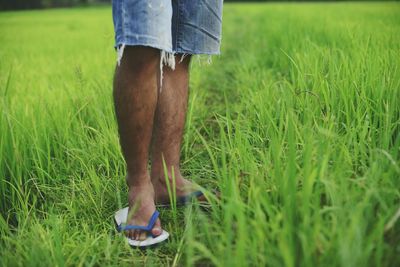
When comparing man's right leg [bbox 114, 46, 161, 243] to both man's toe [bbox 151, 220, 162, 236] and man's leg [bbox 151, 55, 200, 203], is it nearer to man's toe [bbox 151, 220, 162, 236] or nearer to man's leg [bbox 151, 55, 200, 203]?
man's toe [bbox 151, 220, 162, 236]

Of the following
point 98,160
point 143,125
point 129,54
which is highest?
point 129,54

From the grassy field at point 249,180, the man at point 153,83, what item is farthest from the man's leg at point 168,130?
the grassy field at point 249,180

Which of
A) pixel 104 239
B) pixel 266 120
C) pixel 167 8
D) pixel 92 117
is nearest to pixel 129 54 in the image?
pixel 167 8

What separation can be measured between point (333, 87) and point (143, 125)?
758 mm

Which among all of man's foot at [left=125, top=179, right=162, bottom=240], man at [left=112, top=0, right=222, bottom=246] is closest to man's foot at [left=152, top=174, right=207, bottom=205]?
man at [left=112, top=0, right=222, bottom=246]

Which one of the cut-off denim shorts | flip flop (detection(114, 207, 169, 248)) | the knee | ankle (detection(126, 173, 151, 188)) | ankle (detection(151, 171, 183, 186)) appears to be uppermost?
the cut-off denim shorts

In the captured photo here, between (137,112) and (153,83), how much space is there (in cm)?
10

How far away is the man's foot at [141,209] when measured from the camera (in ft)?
3.51

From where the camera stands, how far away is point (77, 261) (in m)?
0.91

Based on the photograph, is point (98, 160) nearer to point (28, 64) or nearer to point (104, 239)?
point (104, 239)

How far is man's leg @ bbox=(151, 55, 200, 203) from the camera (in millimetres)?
1249

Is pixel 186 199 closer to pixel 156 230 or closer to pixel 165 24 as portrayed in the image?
pixel 156 230

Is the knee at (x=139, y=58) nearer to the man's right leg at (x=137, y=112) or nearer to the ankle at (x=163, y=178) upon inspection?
the man's right leg at (x=137, y=112)

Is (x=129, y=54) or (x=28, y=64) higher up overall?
(x=129, y=54)
